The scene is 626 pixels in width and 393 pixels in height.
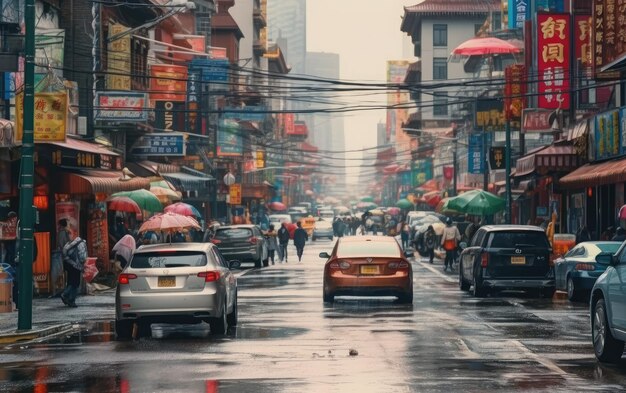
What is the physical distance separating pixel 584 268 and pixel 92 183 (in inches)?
518

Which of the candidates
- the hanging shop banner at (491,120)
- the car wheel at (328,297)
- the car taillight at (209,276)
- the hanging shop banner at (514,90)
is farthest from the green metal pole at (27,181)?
the hanging shop banner at (491,120)

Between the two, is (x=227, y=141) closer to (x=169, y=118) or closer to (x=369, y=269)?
(x=169, y=118)

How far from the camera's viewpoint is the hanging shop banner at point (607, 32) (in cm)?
3775

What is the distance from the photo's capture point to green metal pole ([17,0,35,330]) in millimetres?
20844

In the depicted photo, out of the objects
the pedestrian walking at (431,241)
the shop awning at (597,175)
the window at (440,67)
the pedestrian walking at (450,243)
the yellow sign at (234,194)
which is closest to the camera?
the shop awning at (597,175)

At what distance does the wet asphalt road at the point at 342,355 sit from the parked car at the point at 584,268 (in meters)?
1.51

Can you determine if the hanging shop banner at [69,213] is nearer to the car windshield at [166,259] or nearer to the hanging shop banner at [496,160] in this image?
the car windshield at [166,259]

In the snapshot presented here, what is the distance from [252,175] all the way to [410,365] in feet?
340

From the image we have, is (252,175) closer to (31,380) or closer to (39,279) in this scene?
(39,279)

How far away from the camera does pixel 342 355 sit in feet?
54.6

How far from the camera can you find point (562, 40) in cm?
4672

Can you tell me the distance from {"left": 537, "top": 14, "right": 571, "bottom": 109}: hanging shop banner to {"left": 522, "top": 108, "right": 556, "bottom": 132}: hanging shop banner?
11.0 ft

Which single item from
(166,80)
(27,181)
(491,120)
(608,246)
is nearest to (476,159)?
(491,120)

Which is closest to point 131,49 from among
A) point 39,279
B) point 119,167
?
point 119,167
